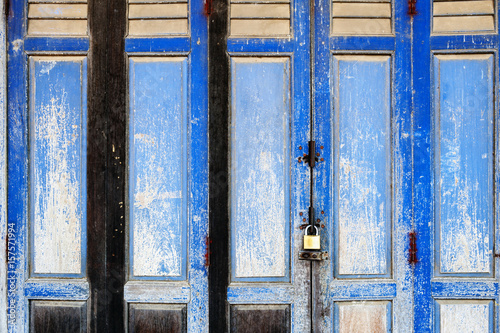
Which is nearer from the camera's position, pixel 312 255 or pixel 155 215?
pixel 312 255

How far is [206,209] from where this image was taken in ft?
9.33

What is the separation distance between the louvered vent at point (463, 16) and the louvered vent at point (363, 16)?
1.19 ft

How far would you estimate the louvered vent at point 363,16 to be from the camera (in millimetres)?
2848

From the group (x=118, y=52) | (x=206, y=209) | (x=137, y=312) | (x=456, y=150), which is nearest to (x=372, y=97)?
(x=456, y=150)

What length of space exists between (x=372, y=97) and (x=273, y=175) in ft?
3.11

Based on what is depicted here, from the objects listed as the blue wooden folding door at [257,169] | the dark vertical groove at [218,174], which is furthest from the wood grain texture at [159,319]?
the dark vertical groove at [218,174]

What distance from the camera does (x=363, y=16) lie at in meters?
2.85

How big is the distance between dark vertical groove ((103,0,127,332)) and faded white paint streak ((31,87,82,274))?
24 cm

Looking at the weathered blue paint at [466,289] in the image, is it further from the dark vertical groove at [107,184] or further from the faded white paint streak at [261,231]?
the dark vertical groove at [107,184]

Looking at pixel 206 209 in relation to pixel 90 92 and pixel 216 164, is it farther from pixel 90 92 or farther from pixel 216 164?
pixel 90 92

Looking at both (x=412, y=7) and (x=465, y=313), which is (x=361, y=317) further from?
(x=412, y=7)

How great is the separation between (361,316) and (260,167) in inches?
53.1

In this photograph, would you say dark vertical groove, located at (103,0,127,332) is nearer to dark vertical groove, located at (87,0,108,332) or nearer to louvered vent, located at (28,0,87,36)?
dark vertical groove, located at (87,0,108,332)

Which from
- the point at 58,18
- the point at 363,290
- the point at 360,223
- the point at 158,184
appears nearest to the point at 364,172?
the point at 360,223
